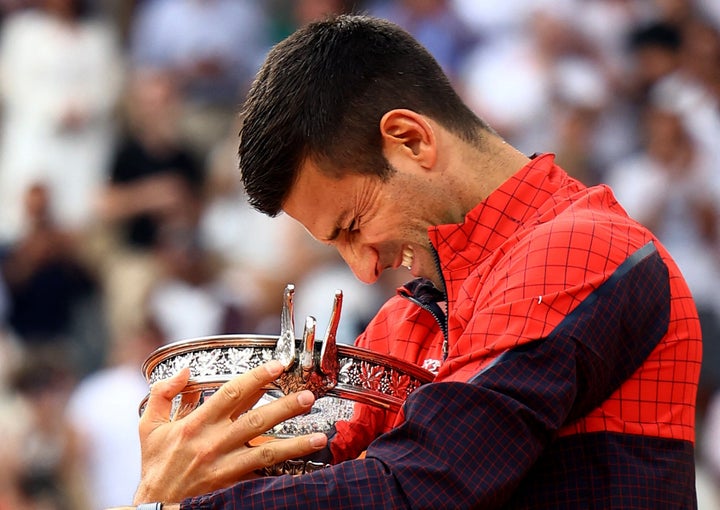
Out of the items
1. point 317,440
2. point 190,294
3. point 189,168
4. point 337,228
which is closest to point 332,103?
point 337,228

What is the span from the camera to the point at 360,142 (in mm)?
1790

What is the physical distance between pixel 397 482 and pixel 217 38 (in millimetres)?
5446

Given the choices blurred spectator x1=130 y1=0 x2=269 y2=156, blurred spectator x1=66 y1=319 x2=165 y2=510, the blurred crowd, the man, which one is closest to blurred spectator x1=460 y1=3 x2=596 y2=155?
the blurred crowd

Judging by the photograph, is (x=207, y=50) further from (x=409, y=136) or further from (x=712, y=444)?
(x=409, y=136)

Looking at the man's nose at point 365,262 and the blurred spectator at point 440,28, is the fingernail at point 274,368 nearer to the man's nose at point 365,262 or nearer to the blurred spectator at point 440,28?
the man's nose at point 365,262

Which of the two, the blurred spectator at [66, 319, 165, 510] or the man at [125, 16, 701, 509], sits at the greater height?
the blurred spectator at [66, 319, 165, 510]

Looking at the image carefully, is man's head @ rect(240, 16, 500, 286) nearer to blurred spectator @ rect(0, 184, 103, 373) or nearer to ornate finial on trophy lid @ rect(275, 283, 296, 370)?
ornate finial on trophy lid @ rect(275, 283, 296, 370)

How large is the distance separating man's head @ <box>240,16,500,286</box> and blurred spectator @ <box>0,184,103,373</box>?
4283 mm

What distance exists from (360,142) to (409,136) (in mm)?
75

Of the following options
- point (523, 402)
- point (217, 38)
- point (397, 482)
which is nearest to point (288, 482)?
point (397, 482)

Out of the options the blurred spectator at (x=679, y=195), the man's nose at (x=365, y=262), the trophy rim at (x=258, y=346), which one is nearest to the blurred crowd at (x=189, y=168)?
the blurred spectator at (x=679, y=195)

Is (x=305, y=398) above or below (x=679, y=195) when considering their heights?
below

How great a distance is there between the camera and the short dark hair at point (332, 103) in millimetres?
1796

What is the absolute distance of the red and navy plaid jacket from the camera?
145 centimetres
